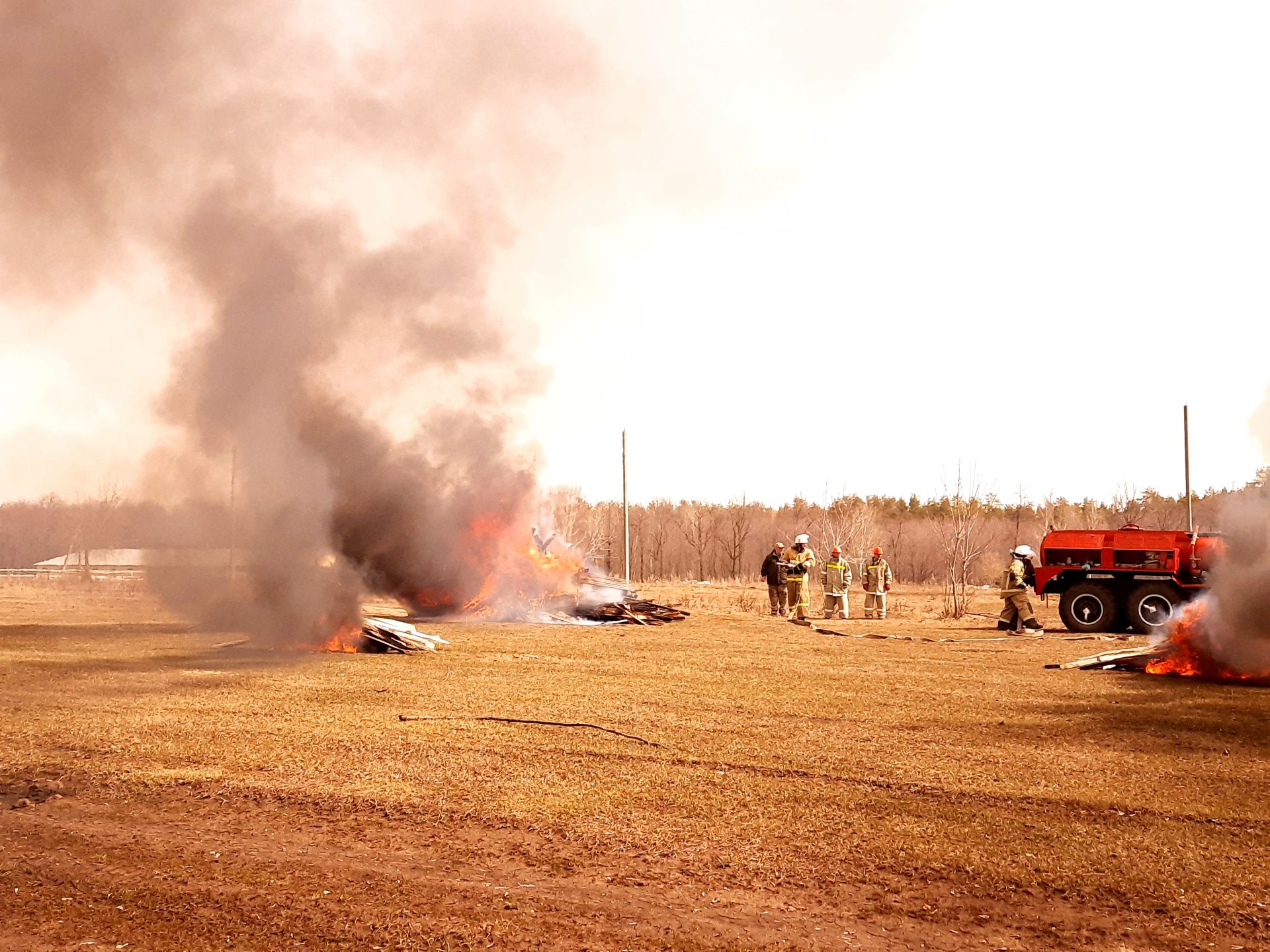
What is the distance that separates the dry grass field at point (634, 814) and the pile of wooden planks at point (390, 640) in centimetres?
323

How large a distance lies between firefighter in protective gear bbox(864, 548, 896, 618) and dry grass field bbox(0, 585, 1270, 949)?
10.8 metres

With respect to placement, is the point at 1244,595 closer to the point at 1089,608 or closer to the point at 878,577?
the point at 1089,608

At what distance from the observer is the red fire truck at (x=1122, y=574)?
17.8 meters

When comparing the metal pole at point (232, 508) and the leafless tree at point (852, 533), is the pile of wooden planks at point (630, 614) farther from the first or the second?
the leafless tree at point (852, 533)

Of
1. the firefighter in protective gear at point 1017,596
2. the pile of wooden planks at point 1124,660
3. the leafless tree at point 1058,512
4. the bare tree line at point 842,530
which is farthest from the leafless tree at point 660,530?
the pile of wooden planks at point 1124,660

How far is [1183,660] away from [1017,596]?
19.8 feet

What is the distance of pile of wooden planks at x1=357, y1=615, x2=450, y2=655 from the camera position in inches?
592

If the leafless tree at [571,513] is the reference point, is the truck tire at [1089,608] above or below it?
below

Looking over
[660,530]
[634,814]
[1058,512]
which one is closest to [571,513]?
[660,530]

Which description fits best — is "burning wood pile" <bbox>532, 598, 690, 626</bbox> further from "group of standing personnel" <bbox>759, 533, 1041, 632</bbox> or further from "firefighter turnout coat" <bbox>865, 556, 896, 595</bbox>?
"firefighter turnout coat" <bbox>865, 556, 896, 595</bbox>

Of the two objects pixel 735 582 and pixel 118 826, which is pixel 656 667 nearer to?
pixel 118 826

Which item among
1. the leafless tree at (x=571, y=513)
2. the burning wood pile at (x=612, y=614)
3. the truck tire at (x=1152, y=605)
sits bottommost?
the burning wood pile at (x=612, y=614)

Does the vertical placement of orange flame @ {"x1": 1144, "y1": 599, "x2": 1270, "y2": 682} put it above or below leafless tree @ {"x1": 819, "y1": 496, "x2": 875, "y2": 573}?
below

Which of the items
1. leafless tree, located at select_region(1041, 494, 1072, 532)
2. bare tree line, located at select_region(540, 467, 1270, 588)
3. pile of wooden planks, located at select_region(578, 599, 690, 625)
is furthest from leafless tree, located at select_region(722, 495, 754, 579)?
pile of wooden planks, located at select_region(578, 599, 690, 625)
